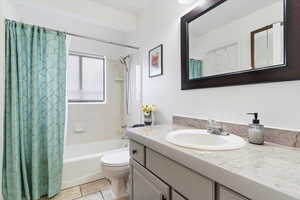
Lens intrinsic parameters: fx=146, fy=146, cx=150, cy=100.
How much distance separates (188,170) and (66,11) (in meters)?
→ 2.19

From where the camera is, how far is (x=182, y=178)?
692 mm

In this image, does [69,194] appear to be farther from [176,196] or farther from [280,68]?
[280,68]

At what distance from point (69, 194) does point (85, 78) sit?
1904mm

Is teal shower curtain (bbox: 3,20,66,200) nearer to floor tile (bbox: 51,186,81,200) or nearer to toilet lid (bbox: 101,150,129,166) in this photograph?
floor tile (bbox: 51,186,81,200)

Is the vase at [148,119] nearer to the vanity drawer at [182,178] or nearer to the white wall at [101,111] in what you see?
the vanity drawer at [182,178]

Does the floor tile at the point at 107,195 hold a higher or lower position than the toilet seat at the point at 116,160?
lower

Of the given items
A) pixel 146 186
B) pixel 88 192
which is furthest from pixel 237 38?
pixel 88 192

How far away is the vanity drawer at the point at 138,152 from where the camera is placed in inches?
40.3

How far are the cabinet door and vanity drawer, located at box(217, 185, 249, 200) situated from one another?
1.09 ft

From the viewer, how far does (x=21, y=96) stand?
59.1 inches

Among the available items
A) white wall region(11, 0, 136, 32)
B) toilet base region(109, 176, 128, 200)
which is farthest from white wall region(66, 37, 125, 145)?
toilet base region(109, 176, 128, 200)

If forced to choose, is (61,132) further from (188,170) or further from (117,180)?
(188,170)

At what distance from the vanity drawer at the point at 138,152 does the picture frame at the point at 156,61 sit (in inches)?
36.9

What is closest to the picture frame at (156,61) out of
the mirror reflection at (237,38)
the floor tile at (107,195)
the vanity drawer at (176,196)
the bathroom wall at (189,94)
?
the bathroom wall at (189,94)
